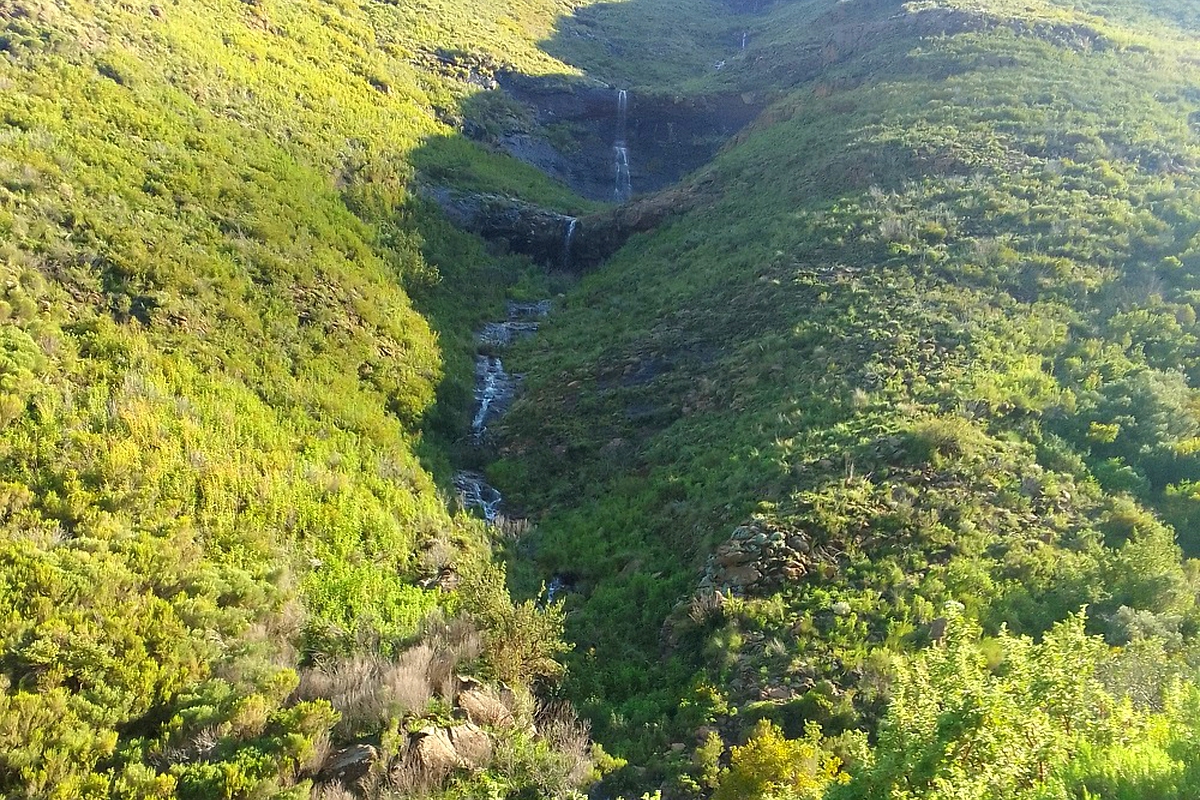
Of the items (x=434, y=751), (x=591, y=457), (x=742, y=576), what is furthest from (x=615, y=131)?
(x=434, y=751)

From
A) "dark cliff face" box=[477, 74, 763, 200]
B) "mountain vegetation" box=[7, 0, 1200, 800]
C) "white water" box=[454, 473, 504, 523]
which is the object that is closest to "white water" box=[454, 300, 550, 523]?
"white water" box=[454, 473, 504, 523]

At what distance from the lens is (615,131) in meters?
35.0

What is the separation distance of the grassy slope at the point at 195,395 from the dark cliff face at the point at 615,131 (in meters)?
11.7

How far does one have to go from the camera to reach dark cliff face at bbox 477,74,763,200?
31203 millimetres

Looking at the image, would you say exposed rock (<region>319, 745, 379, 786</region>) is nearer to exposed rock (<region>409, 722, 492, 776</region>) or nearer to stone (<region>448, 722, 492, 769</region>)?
exposed rock (<region>409, 722, 492, 776</region>)

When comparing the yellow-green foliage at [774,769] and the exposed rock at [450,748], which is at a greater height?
the yellow-green foliage at [774,769]

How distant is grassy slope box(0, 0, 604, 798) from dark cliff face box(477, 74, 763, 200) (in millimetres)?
11656

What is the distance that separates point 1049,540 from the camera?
29.8 ft

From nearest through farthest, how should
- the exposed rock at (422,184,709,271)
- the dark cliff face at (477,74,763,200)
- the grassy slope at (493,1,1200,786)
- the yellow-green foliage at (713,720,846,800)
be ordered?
the yellow-green foliage at (713,720,846,800), the grassy slope at (493,1,1200,786), the exposed rock at (422,184,709,271), the dark cliff face at (477,74,763,200)

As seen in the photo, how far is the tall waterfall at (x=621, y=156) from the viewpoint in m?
31.6

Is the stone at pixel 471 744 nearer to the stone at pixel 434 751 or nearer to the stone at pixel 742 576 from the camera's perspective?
the stone at pixel 434 751

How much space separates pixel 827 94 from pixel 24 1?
80.5 ft

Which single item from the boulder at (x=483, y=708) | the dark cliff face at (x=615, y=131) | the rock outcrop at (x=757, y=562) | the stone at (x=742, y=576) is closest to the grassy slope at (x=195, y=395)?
the boulder at (x=483, y=708)

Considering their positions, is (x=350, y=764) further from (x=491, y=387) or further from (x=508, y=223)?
(x=508, y=223)
